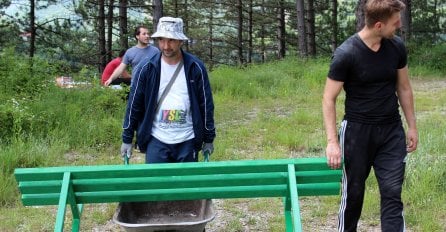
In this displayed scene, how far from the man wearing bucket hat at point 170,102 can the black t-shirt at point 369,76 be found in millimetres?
954

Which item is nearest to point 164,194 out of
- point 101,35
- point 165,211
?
point 165,211

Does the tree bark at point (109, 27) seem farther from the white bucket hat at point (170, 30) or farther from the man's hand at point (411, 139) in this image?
the man's hand at point (411, 139)

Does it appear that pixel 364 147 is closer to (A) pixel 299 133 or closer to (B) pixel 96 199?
(B) pixel 96 199

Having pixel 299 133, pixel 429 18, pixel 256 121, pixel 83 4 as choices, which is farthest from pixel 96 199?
pixel 429 18

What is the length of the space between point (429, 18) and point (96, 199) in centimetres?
2865

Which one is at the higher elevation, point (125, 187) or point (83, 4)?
point (83, 4)

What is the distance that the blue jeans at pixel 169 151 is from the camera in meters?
3.89

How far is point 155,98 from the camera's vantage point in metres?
3.80

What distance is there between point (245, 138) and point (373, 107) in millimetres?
4760

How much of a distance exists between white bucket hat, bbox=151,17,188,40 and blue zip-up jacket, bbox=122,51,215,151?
16 cm

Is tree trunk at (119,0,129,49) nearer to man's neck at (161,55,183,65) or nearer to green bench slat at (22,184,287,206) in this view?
man's neck at (161,55,183,65)

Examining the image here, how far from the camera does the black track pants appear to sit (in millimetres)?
3408

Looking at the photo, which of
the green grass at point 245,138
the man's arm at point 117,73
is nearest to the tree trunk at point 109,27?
the green grass at point 245,138

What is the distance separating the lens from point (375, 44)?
337 centimetres
